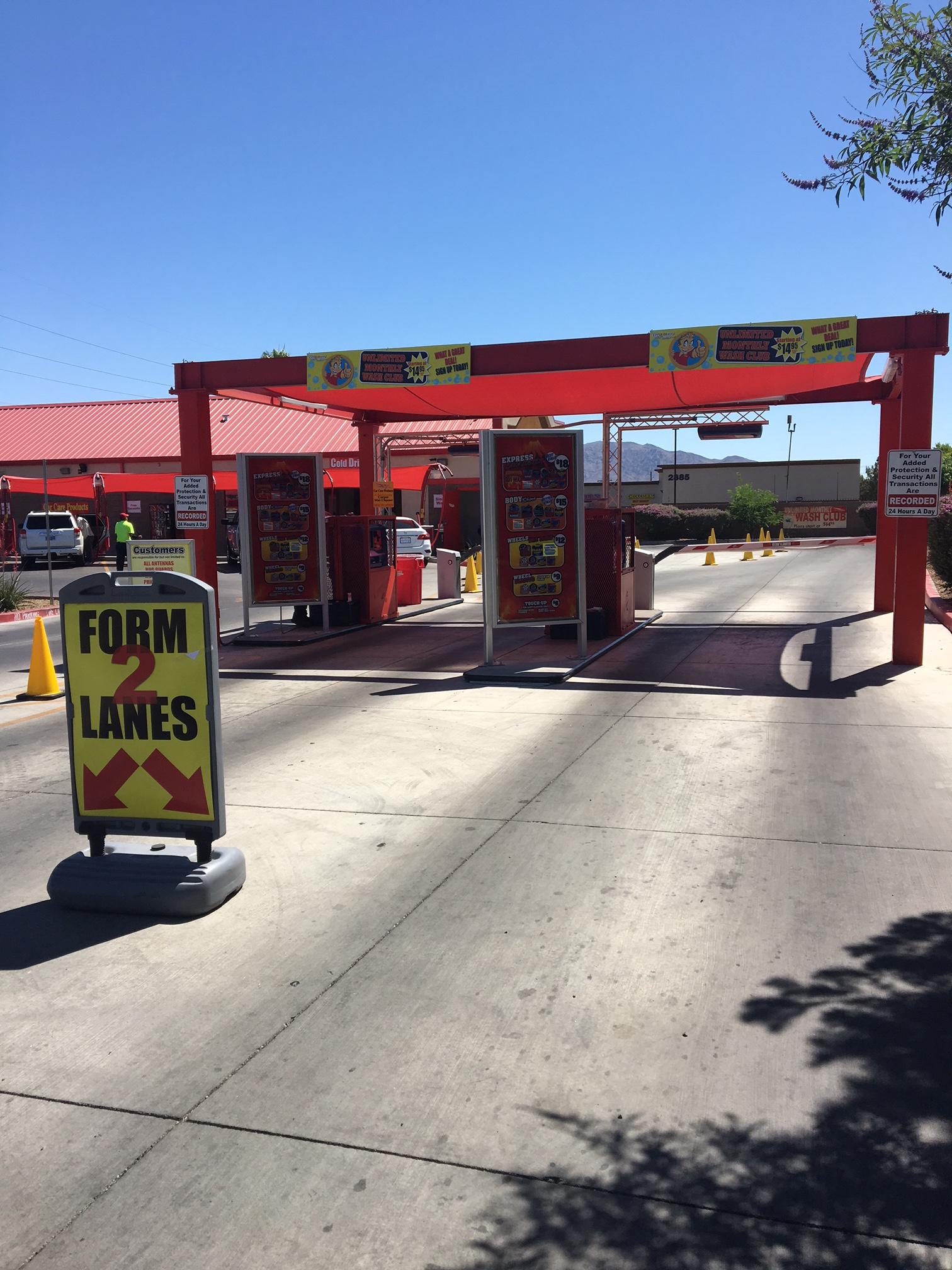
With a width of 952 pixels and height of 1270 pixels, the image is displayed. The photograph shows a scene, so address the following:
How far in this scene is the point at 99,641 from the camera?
5.48 metres

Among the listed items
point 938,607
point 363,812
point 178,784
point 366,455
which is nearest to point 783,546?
point 938,607

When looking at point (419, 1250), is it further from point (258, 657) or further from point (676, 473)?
point (676, 473)

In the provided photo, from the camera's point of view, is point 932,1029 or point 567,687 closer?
point 932,1029

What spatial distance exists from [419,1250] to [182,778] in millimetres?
3016

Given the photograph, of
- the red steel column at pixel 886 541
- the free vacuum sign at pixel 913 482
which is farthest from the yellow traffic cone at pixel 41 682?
the red steel column at pixel 886 541

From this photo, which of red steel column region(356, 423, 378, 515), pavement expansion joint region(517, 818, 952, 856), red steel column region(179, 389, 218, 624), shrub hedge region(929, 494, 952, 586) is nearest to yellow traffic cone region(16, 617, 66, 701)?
red steel column region(179, 389, 218, 624)

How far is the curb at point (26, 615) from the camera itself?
21.4 m

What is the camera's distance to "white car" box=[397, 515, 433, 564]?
3291 centimetres

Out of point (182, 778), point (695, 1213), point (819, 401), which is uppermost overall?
point (819, 401)

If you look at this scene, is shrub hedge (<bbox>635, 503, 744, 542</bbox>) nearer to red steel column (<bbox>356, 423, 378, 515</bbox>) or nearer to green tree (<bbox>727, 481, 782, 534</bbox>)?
green tree (<bbox>727, 481, 782, 534</bbox>)

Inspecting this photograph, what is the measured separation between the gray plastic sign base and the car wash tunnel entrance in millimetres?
7690

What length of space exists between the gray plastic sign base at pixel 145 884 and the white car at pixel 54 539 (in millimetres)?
30907

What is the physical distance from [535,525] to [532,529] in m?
0.06

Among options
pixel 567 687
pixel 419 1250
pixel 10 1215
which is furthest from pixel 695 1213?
pixel 567 687
